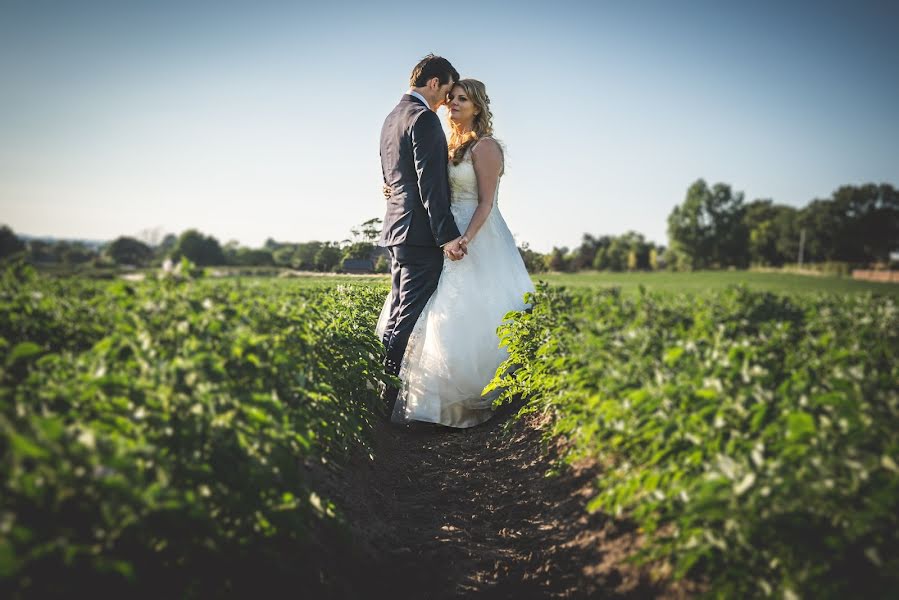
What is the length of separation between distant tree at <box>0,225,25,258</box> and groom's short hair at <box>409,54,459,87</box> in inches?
151

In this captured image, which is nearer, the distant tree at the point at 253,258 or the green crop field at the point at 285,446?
the green crop field at the point at 285,446

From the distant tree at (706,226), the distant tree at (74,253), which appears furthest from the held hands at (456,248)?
the distant tree at (706,226)

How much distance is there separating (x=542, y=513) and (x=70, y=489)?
250cm

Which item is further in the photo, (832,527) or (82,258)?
(82,258)

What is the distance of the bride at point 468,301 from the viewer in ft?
17.4

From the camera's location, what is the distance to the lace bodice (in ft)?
18.9

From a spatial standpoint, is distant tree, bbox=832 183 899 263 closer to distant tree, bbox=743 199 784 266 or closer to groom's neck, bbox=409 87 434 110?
distant tree, bbox=743 199 784 266

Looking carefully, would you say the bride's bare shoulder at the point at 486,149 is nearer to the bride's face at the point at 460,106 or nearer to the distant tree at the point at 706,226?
the bride's face at the point at 460,106

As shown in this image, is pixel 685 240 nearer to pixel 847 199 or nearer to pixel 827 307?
pixel 847 199

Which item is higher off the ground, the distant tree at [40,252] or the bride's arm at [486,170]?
the bride's arm at [486,170]

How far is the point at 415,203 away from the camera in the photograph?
5.36 metres

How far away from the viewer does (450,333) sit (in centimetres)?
538

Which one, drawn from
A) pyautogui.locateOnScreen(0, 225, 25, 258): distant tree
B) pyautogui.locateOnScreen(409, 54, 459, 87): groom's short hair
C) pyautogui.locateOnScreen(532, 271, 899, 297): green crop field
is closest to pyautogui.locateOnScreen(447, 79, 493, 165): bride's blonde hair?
pyautogui.locateOnScreen(409, 54, 459, 87): groom's short hair

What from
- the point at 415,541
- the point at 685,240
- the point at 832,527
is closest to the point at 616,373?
the point at 832,527
